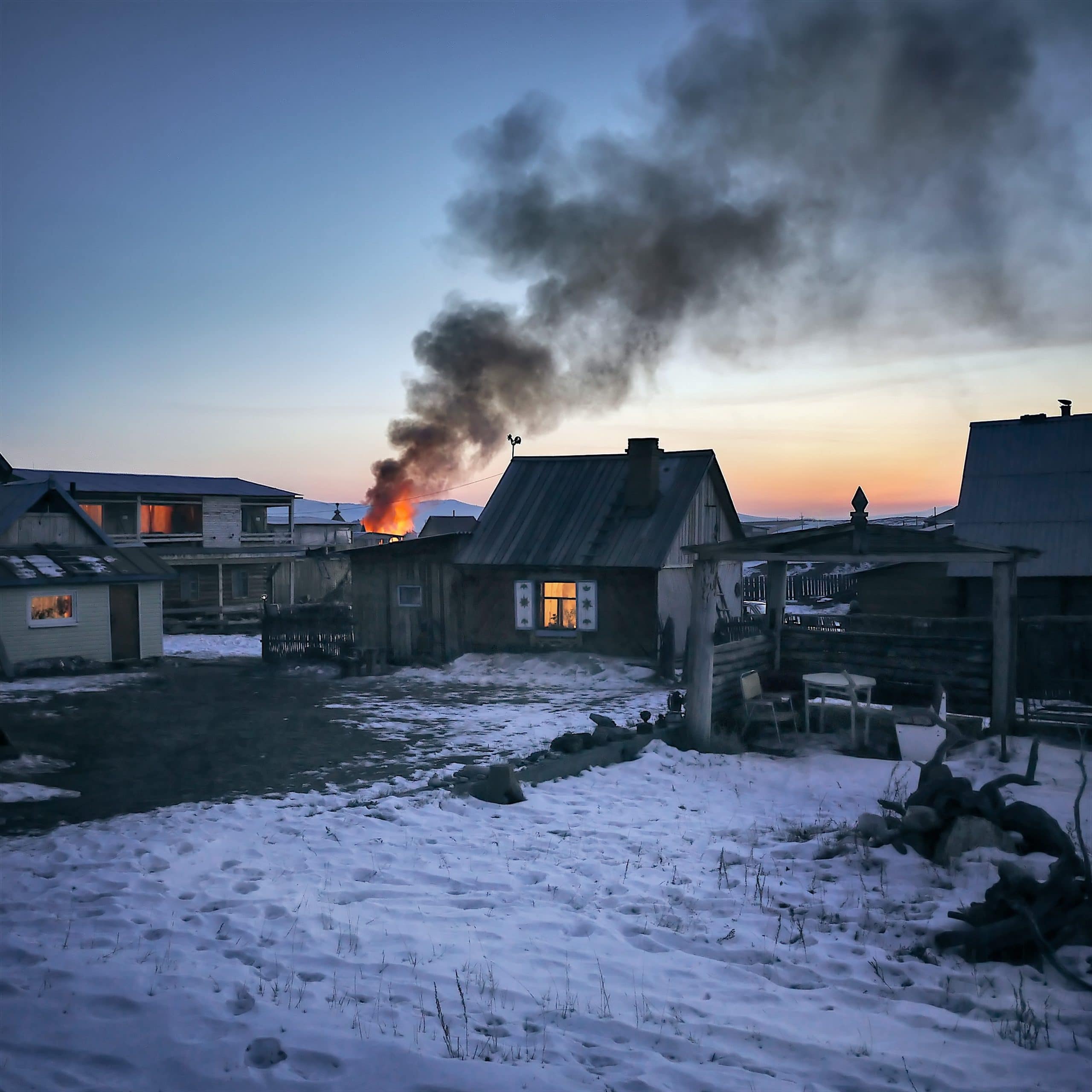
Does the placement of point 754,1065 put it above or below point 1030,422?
below

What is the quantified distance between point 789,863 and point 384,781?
5.08 metres

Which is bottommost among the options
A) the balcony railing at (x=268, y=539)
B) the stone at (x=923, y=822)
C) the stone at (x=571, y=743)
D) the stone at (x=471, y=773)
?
the stone at (x=471, y=773)

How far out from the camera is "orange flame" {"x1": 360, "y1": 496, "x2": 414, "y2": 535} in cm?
4822

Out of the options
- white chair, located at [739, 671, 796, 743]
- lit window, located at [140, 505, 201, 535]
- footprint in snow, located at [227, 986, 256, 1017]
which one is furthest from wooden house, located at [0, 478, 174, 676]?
footprint in snow, located at [227, 986, 256, 1017]

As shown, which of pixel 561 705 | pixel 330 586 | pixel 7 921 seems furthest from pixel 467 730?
pixel 330 586

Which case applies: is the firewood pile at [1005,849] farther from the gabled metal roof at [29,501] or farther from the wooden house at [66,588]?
the gabled metal roof at [29,501]

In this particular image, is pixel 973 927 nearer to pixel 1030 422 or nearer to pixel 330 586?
pixel 1030 422

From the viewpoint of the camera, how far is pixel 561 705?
16469mm

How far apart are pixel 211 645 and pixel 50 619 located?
705cm

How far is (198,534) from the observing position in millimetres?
38312

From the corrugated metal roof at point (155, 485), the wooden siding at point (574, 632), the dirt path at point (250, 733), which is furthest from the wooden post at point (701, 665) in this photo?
the corrugated metal roof at point (155, 485)

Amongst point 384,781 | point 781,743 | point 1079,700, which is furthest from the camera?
point 1079,700

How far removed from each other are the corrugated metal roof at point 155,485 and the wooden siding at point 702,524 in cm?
2279

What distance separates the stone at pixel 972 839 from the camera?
691 cm
